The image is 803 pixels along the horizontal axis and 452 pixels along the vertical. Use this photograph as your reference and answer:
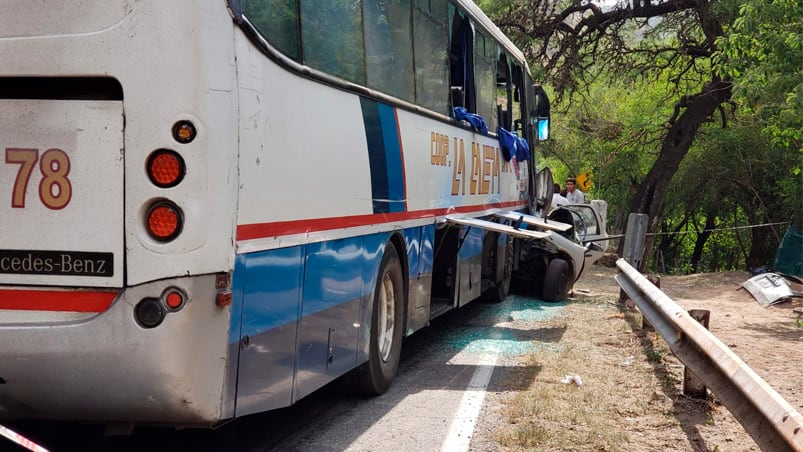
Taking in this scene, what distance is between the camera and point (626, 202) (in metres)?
44.1

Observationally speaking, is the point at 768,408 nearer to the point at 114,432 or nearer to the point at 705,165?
the point at 114,432

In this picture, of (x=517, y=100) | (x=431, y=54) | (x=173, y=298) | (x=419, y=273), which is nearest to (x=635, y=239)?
(x=517, y=100)

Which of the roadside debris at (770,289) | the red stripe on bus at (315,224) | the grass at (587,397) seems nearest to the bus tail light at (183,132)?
the red stripe on bus at (315,224)

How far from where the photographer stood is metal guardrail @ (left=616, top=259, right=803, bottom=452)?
4.53 m

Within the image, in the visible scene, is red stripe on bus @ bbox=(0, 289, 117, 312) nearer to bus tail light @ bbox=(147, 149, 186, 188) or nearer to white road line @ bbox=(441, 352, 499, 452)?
bus tail light @ bbox=(147, 149, 186, 188)

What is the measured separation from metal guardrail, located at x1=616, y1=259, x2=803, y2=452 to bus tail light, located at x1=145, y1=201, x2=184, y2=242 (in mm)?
2945

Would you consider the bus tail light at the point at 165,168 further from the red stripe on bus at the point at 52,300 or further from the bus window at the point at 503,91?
the bus window at the point at 503,91

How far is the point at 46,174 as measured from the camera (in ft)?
14.8

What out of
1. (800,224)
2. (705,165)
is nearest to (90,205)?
(800,224)

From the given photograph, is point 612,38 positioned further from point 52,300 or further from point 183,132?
point 52,300

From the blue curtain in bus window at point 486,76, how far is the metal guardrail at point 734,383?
12.7 ft

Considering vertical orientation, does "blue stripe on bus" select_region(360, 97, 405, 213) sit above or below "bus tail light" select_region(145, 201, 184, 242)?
above

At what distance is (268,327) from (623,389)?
12.9 ft

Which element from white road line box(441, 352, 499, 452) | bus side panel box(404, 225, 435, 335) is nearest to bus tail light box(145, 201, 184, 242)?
white road line box(441, 352, 499, 452)
